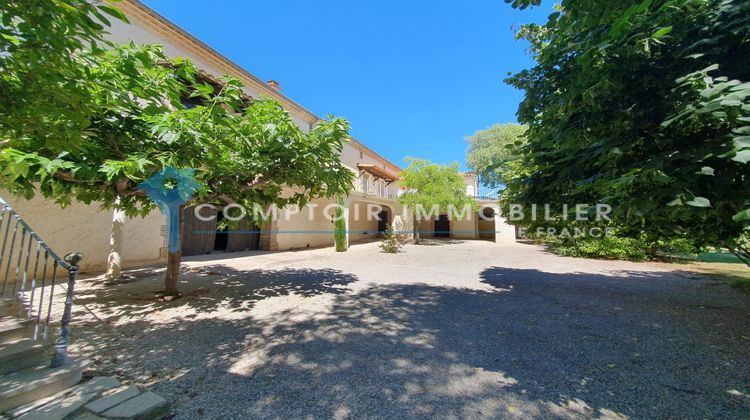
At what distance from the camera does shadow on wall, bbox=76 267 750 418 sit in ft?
8.11

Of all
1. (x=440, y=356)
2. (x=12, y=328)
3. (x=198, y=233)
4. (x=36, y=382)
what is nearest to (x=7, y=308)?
(x=12, y=328)

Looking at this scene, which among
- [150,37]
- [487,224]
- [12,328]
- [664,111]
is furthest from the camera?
[487,224]

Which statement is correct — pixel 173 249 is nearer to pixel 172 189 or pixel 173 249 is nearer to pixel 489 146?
pixel 172 189

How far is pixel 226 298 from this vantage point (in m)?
5.54

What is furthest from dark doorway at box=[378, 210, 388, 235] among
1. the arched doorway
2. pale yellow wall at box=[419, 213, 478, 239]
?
the arched doorway

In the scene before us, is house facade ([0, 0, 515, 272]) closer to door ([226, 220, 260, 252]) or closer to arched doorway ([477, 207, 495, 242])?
door ([226, 220, 260, 252])

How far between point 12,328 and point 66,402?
1424 millimetres

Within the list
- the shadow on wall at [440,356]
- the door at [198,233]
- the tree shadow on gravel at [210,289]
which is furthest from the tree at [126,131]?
the door at [198,233]

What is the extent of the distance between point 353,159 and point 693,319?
1658 cm

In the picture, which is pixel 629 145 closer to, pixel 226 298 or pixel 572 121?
pixel 572 121

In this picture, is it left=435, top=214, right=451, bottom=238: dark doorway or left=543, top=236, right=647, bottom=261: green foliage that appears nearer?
left=543, top=236, right=647, bottom=261: green foliage

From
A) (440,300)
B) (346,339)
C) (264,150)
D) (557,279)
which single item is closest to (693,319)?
(557,279)

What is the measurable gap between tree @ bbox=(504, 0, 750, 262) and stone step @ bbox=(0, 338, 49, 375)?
5.19 meters

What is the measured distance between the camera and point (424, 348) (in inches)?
138
